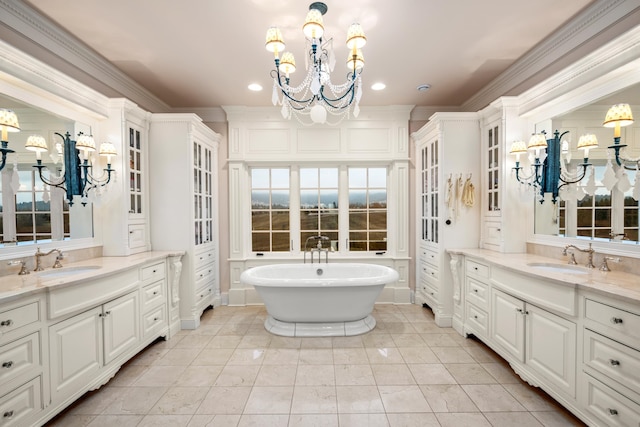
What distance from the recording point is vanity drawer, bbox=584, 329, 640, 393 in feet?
4.79

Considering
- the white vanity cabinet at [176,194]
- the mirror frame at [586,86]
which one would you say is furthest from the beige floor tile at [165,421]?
the mirror frame at [586,86]

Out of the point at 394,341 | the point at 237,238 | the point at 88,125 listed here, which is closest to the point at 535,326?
the point at 394,341

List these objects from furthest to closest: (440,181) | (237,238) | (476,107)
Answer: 1. (237,238)
2. (476,107)
3. (440,181)

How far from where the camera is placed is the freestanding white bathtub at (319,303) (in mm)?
2918

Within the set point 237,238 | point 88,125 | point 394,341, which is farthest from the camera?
point 237,238

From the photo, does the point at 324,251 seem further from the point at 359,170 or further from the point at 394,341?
the point at 394,341

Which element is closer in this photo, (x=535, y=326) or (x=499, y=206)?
(x=535, y=326)

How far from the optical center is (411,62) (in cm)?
295

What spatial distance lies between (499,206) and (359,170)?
1.89m

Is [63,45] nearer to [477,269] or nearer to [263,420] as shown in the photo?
[263,420]

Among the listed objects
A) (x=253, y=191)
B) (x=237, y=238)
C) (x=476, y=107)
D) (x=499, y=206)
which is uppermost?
(x=476, y=107)

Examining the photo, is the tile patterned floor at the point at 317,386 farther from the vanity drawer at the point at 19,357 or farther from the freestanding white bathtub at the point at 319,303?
the vanity drawer at the point at 19,357

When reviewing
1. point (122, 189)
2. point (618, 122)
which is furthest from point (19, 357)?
point (618, 122)

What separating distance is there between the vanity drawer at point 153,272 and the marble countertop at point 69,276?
72 millimetres
